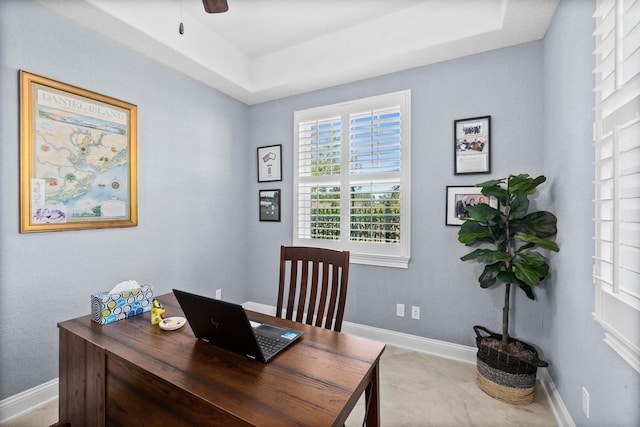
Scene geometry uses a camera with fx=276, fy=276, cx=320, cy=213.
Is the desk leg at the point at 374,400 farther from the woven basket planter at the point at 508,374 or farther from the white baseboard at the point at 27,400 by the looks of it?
the white baseboard at the point at 27,400

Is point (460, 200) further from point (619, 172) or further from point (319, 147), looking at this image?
point (319, 147)

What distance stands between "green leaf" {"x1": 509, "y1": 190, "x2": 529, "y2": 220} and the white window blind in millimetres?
687

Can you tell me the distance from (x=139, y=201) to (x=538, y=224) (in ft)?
10.1

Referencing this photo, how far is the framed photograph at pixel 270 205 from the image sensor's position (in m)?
3.33

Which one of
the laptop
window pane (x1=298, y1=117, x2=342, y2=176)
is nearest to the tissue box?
the laptop

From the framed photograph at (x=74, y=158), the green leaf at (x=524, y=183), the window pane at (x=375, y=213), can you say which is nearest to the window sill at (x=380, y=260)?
the window pane at (x=375, y=213)

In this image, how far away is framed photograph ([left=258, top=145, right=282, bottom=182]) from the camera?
10.8ft

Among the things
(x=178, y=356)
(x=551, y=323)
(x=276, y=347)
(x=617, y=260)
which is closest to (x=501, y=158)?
(x=551, y=323)

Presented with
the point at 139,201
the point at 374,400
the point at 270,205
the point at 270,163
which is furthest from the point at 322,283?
the point at 270,163

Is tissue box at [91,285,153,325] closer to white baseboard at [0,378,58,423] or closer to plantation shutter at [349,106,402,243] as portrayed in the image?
white baseboard at [0,378,58,423]

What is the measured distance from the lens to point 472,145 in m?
2.33

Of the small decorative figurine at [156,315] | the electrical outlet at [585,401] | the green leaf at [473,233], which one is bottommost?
the electrical outlet at [585,401]

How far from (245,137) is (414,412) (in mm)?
3234

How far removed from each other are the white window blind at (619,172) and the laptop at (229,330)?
125cm
